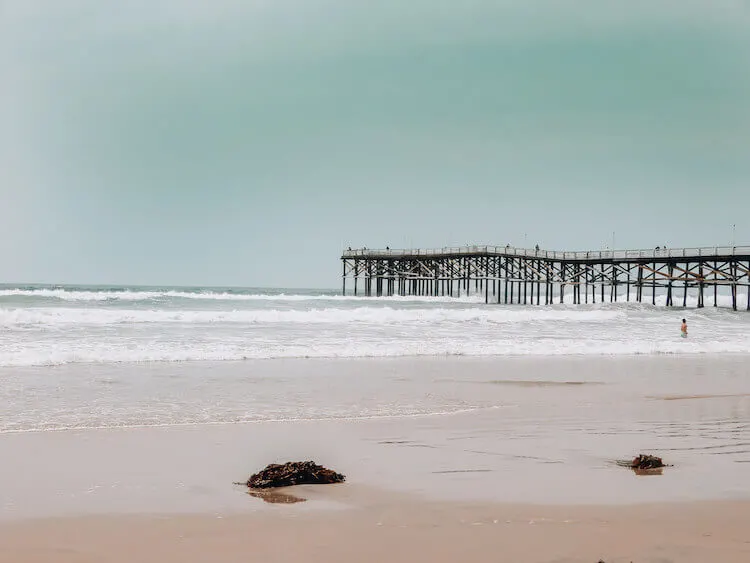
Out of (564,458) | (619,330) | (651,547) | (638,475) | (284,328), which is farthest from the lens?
(619,330)

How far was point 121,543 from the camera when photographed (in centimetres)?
402

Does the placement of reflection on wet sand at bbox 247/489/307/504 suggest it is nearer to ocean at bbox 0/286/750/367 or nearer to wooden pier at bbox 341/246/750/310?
ocean at bbox 0/286/750/367

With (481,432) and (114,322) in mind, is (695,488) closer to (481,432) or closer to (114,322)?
(481,432)

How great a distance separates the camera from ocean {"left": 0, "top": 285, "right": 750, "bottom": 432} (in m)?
8.88

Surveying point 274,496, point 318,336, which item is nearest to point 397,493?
point 274,496

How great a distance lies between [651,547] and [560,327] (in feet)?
77.7

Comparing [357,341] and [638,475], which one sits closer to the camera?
[638,475]

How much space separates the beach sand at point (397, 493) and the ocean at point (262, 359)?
3.52 feet

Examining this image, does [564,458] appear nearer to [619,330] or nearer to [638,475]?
[638,475]

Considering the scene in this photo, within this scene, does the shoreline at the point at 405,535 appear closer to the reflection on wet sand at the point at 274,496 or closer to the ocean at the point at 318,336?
the reflection on wet sand at the point at 274,496

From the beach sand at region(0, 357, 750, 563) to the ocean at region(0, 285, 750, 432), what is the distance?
107 centimetres

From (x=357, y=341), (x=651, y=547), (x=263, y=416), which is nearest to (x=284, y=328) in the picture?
(x=357, y=341)

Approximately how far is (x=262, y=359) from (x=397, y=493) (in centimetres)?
1033

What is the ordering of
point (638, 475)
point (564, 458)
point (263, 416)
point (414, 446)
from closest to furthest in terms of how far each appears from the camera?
point (638, 475) → point (564, 458) → point (414, 446) → point (263, 416)
